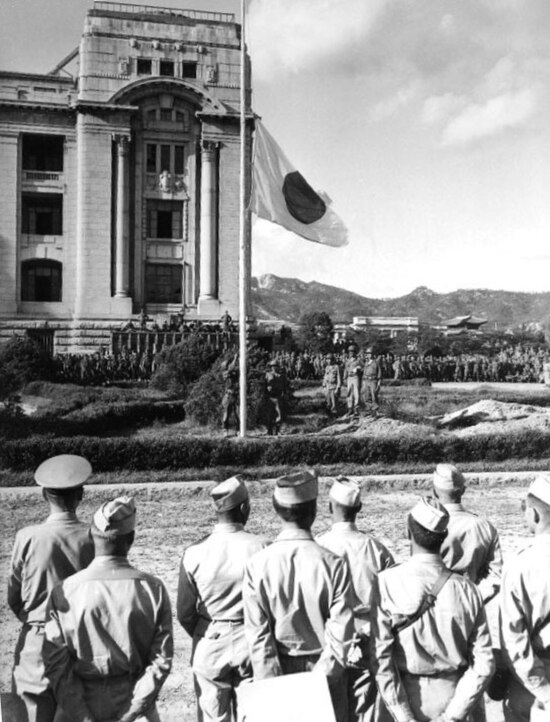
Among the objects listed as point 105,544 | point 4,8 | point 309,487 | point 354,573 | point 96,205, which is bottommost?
point 354,573

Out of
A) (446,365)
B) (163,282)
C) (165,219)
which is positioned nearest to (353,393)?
(446,365)

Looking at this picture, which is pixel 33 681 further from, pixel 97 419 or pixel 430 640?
pixel 97 419

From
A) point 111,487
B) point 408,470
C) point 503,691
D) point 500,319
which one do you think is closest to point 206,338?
point 111,487

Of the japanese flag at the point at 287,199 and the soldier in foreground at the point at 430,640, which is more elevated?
the japanese flag at the point at 287,199

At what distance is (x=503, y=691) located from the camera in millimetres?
3609

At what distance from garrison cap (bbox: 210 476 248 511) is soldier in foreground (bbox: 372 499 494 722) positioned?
903 mm

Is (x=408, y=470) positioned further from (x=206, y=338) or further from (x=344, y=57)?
(x=344, y=57)

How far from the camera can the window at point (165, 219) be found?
34.8ft

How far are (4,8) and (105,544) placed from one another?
5.21m

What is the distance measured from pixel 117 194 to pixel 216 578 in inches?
320

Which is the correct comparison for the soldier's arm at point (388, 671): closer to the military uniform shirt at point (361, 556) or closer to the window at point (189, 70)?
the military uniform shirt at point (361, 556)

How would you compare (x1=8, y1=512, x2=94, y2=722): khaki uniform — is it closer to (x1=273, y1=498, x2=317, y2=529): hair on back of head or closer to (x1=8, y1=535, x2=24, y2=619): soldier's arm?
(x1=8, y1=535, x2=24, y2=619): soldier's arm

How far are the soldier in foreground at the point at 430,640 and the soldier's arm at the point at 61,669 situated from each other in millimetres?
1379

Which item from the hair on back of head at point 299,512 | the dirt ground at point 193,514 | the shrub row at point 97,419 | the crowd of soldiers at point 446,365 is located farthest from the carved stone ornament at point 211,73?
the hair on back of head at point 299,512
